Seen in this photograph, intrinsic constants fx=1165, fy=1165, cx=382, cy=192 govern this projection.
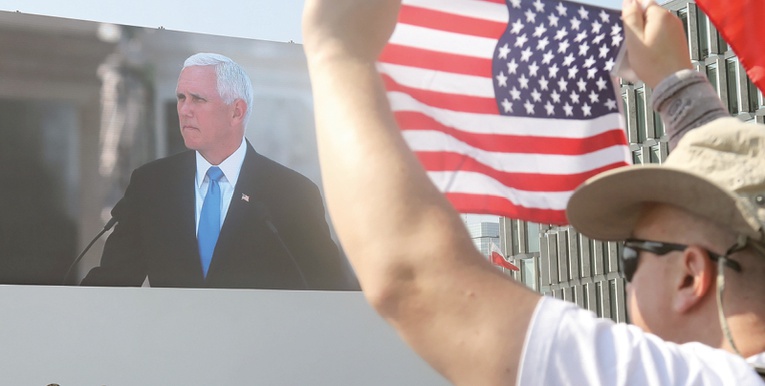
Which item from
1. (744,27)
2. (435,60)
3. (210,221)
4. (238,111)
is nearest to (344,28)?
(435,60)

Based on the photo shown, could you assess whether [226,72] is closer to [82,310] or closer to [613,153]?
[82,310]

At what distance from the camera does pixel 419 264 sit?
0.81 metres

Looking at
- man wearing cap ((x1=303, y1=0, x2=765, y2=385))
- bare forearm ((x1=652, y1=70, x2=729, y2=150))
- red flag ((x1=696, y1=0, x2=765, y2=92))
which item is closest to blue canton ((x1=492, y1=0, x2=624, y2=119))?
red flag ((x1=696, y1=0, x2=765, y2=92))

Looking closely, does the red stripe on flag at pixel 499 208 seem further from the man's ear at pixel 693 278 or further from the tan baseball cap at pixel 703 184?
the man's ear at pixel 693 278

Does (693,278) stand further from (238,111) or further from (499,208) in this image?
(238,111)

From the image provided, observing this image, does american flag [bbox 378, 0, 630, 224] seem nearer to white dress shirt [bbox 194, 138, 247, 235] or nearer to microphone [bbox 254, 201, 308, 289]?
white dress shirt [bbox 194, 138, 247, 235]

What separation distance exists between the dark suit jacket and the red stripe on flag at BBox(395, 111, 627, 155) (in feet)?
38.3

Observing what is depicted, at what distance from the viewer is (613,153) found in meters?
2.46

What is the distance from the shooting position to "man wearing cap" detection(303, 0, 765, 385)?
81cm

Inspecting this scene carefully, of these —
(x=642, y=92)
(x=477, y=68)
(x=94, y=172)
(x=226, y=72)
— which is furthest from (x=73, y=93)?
(x=642, y=92)

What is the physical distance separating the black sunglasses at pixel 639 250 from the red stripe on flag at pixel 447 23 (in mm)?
1419

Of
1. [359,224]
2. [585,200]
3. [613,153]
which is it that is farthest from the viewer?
[613,153]

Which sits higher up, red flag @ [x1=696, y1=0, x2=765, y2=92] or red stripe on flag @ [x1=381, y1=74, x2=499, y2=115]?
red flag @ [x1=696, y1=0, x2=765, y2=92]

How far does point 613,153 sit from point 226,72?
1204 centimetres
